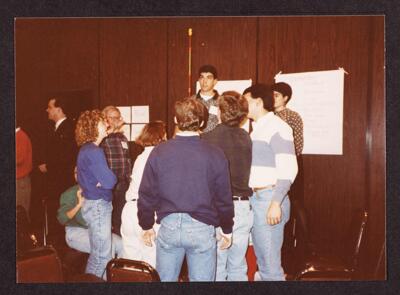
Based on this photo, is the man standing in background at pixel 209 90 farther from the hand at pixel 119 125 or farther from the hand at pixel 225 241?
the hand at pixel 225 241

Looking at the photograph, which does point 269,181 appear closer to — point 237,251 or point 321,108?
point 237,251

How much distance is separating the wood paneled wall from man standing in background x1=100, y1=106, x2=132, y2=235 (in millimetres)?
120

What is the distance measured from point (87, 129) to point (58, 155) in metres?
0.26

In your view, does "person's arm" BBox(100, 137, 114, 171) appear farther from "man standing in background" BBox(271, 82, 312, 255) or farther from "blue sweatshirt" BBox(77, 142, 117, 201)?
"man standing in background" BBox(271, 82, 312, 255)

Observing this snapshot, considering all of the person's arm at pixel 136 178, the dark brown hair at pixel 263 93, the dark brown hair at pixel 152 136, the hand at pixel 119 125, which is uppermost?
the dark brown hair at pixel 263 93

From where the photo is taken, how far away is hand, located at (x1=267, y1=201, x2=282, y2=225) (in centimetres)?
222

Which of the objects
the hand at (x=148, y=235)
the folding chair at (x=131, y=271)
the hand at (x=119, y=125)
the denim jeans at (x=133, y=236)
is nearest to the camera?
the folding chair at (x=131, y=271)

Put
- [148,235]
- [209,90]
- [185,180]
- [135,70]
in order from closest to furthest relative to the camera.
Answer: [185,180] → [148,235] → [209,90] → [135,70]

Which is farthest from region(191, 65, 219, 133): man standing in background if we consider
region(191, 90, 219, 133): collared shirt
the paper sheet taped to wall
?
the paper sheet taped to wall

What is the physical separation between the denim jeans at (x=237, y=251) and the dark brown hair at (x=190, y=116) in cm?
55

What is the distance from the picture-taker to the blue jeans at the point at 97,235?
8.03 feet

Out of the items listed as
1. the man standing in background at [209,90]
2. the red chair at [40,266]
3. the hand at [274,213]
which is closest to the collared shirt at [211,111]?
the man standing in background at [209,90]

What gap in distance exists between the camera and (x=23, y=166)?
242 cm

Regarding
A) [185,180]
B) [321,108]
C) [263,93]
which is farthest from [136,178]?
[321,108]
